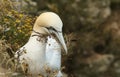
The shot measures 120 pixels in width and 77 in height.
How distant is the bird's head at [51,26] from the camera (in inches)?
140

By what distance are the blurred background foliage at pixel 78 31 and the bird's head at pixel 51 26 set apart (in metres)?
0.26

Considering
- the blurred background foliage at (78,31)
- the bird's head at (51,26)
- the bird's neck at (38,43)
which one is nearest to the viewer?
the bird's head at (51,26)

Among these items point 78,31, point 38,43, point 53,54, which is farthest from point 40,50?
point 78,31

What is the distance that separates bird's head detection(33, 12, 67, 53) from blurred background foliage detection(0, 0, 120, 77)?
263 mm

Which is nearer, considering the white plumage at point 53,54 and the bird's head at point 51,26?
the bird's head at point 51,26

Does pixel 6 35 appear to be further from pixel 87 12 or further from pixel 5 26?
pixel 87 12

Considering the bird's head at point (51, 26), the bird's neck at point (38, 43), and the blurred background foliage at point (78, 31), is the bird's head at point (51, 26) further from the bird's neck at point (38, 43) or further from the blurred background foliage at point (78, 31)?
the blurred background foliage at point (78, 31)

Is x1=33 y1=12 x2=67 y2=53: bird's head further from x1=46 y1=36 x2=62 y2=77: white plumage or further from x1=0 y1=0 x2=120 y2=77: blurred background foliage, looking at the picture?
x1=0 y1=0 x2=120 y2=77: blurred background foliage

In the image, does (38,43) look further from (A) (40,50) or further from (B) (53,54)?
(B) (53,54)

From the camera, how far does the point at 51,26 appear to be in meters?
3.57

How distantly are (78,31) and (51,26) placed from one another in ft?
4.79

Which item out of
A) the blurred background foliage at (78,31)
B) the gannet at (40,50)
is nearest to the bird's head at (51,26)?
the gannet at (40,50)

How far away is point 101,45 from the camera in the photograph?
6234 millimetres

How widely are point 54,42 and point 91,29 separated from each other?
181 cm
